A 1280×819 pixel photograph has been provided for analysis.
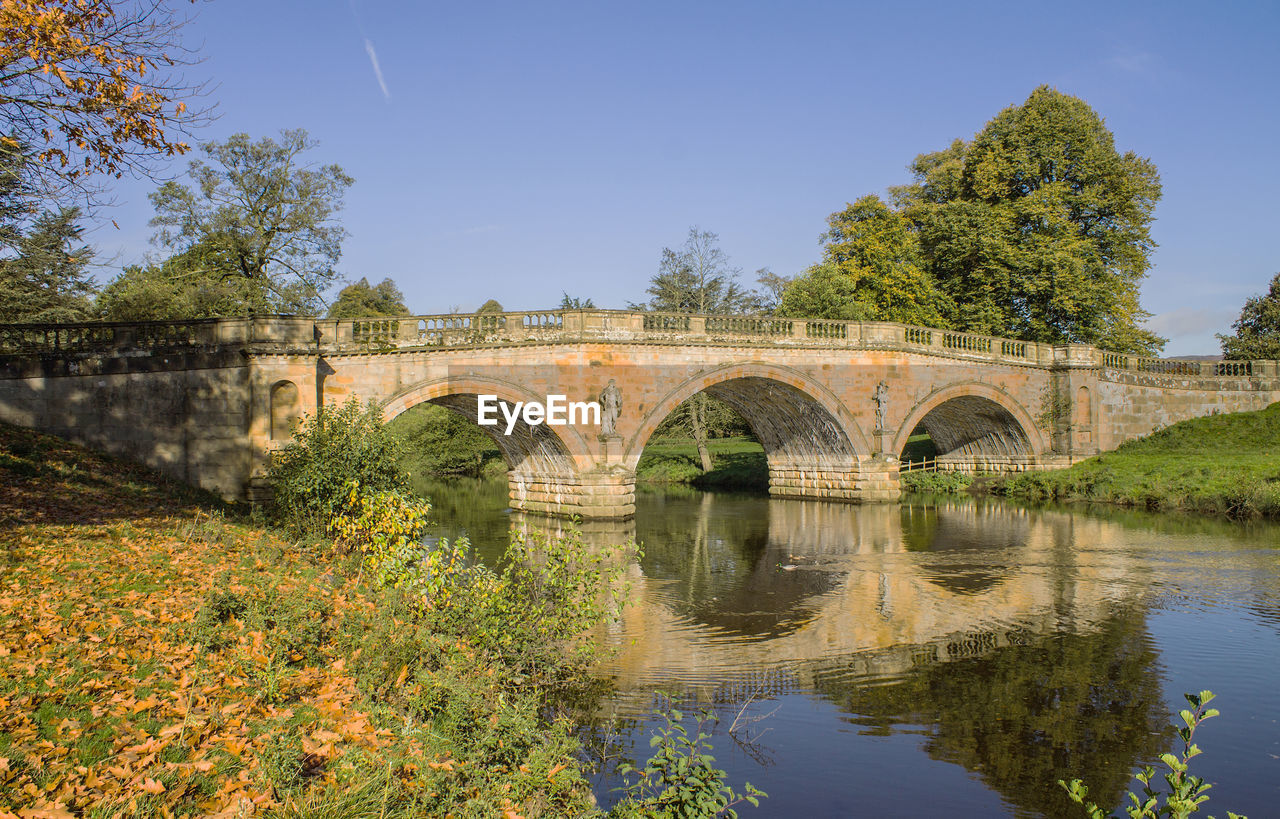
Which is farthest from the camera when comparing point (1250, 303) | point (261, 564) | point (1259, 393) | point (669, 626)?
point (1250, 303)

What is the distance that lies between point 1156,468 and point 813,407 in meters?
11.3

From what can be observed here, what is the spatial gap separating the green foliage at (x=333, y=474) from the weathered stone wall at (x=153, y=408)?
6.13 m

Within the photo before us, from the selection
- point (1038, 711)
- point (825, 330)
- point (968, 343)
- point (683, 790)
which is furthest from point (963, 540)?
point (683, 790)

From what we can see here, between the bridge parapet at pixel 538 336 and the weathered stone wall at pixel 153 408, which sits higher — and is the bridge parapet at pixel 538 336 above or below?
above

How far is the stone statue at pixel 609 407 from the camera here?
24.1 meters

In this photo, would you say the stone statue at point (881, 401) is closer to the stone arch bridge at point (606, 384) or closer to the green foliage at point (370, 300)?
the stone arch bridge at point (606, 384)

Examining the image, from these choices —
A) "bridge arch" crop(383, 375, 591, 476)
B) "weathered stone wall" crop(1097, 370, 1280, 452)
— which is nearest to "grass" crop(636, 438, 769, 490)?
"bridge arch" crop(383, 375, 591, 476)

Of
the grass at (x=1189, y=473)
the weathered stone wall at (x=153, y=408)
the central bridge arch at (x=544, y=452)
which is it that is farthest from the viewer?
the grass at (x=1189, y=473)

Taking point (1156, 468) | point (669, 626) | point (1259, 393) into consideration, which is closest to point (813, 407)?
point (1156, 468)

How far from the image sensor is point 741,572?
56.5 feet

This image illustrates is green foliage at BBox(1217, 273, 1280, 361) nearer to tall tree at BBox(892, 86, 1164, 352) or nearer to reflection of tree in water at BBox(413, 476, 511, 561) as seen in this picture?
tall tree at BBox(892, 86, 1164, 352)

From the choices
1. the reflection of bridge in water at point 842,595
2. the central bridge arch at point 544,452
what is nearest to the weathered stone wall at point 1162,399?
the reflection of bridge in water at point 842,595

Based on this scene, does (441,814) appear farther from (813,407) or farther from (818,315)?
(818,315)

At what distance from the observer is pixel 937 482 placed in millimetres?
33375
